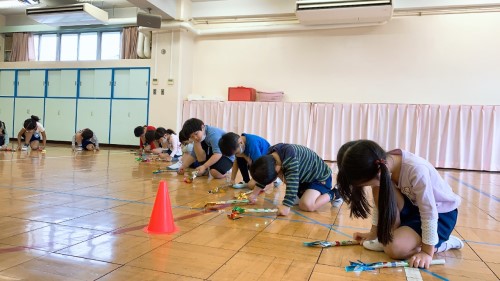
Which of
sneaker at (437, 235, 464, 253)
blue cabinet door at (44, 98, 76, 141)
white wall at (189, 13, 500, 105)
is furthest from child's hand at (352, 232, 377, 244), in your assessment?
blue cabinet door at (44, 98, 76, 141)

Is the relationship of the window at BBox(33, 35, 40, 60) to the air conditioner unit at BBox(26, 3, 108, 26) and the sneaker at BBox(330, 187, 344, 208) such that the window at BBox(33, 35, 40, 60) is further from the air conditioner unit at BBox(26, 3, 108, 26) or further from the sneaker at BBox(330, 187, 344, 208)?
the sneaker at BBox(330, 187, 344, 208)

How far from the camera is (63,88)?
9.16 m

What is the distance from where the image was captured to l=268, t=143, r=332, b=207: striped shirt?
2375 millimetres

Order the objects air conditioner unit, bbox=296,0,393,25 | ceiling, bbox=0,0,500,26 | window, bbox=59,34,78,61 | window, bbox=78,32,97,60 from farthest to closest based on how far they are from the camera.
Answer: window, bbox=59,34,78,61, window, bbox=78,32,97,60, ceiling, bbox=0,0,500,26, air conditioner unit, bbox=296,0,393,25

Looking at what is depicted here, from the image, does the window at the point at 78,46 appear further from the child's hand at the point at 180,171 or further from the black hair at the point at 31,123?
the child's hand at the point at 180,171

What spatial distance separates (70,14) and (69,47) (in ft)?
7.91

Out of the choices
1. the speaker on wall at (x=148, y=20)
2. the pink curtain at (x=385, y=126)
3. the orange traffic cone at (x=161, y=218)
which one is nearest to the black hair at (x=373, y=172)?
the orange traffic cone at (x=161, y=218)

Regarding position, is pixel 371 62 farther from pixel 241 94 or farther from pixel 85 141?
pixel 85 141

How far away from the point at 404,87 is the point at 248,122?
10.5 ft

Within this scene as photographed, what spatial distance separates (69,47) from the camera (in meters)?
9.59

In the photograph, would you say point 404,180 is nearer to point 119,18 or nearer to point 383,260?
point 383,260

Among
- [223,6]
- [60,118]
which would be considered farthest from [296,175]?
[60,118]

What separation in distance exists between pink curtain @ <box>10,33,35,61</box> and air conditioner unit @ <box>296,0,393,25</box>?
7470mm

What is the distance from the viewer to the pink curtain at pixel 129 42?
28.7 feet
